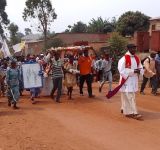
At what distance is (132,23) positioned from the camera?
55500mm

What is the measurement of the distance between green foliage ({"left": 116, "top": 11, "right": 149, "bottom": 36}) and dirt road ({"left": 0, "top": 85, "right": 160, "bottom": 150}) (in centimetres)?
3958

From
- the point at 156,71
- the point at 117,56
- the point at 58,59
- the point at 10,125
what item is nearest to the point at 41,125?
the point at 10,125

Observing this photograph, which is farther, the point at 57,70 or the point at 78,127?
the point at 57,70

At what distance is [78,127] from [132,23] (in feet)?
147

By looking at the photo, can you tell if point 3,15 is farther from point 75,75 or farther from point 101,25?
point 75,75

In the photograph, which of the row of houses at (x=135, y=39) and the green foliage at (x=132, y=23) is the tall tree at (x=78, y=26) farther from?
the green foliage at (x=132, y=23)

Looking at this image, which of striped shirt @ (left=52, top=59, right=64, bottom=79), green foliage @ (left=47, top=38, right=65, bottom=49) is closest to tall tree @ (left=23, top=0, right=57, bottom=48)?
green foliage @ (left=47, top=38, right=65, bottom=49)

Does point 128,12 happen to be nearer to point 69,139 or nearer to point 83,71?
point 83,71

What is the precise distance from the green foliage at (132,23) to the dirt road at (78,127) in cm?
3958

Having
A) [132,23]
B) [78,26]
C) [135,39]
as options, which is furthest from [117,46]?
[78,26]

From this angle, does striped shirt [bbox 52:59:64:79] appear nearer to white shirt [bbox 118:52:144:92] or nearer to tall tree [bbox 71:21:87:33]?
white shirt [bbox 118:52:144:92]

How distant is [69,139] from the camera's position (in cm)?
1031

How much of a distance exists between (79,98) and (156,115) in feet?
15.4

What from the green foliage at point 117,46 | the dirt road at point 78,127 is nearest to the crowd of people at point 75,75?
the dirt road at point 78,127
